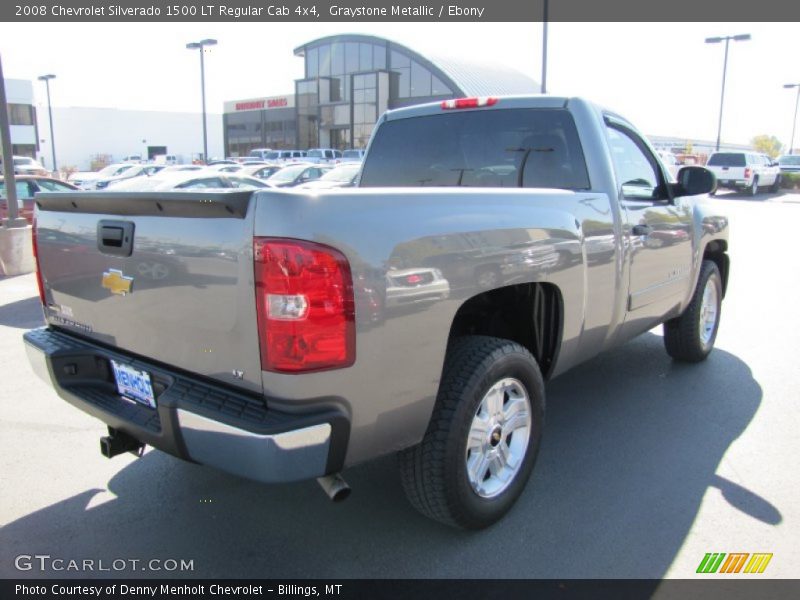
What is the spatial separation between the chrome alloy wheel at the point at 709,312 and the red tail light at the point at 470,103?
2503 mm

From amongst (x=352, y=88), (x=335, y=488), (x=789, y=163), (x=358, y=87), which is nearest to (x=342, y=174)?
(x=335, y=488)

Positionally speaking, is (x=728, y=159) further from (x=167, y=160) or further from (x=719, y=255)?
(x=167, y=160)

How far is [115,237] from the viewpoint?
2.61 metres

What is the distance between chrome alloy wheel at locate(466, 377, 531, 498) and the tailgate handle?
64.3 inches

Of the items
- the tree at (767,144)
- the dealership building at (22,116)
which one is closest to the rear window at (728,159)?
the dealership building at (22,116)

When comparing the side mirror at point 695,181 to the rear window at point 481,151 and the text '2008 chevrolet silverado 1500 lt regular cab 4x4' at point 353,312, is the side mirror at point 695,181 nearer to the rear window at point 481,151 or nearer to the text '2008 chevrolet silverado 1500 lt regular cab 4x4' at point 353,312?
the text '2008 chevrolet silverado 1500 lt regular cab 4x4' at point 353,312

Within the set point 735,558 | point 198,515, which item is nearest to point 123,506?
point 198,515

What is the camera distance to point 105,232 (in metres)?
2.66

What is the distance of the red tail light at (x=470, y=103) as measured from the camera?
4.12m

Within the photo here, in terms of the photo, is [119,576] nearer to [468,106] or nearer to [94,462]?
[94,462]

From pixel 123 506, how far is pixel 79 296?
3.59ft

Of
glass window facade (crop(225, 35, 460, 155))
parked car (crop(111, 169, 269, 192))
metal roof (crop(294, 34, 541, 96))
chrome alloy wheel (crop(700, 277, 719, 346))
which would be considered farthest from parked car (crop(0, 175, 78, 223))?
glass window facade (crop(225, 35, 460, 155))

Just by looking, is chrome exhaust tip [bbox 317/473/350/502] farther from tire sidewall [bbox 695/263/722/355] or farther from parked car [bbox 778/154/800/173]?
parked car [bbox 778/154/800/173]

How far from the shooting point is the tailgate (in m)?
2.19
